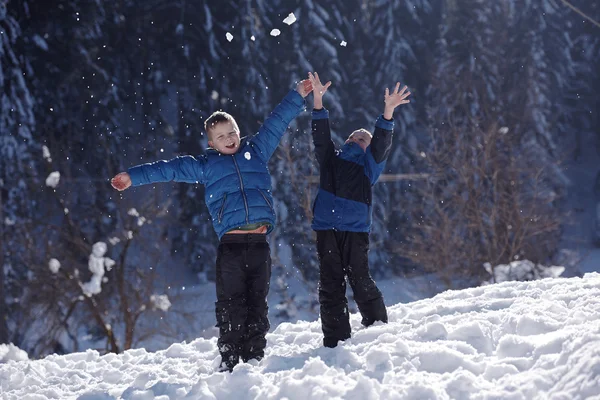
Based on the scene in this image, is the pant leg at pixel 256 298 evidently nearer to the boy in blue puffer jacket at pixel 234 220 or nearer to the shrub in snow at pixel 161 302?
the boy in blue puffer jacket at pixel 234 220

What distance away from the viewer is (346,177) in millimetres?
5102

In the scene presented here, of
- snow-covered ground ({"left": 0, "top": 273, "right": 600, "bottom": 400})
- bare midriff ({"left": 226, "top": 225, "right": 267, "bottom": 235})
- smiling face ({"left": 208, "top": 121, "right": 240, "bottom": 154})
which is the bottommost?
snow-covered ground ({"left": 0, "top": 273, "right": 600, "bottom": 400})

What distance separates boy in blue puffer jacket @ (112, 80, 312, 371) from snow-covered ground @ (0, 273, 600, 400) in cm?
28

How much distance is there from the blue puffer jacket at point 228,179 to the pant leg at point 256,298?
8.2 inches

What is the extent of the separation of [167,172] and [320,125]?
116 cm

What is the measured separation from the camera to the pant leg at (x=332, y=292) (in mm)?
4883

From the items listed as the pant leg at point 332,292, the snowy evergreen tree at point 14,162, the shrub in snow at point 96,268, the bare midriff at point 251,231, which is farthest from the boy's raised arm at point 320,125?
the snowy evergreen tree at point 14,162

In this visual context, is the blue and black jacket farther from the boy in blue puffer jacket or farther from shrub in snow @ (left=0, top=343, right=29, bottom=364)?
shrub in snow @ (left=0, top=343, right=29, bottom=364)

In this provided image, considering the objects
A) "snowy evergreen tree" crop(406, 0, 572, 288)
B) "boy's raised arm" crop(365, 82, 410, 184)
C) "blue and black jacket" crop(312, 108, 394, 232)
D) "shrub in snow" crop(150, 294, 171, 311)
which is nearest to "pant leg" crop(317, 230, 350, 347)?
"blue and black jacket" crop(312, 108, 394, 232)

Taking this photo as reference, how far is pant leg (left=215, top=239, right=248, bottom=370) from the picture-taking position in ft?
15.2

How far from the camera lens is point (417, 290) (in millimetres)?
22953

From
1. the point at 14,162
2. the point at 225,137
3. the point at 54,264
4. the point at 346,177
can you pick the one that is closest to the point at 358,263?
the point at 346,177

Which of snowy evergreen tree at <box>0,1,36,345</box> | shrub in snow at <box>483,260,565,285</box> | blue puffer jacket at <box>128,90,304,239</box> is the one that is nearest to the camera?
blue puffer jacket at <box>128,90,304,239</box>

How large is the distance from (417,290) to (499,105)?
27.6 feet
